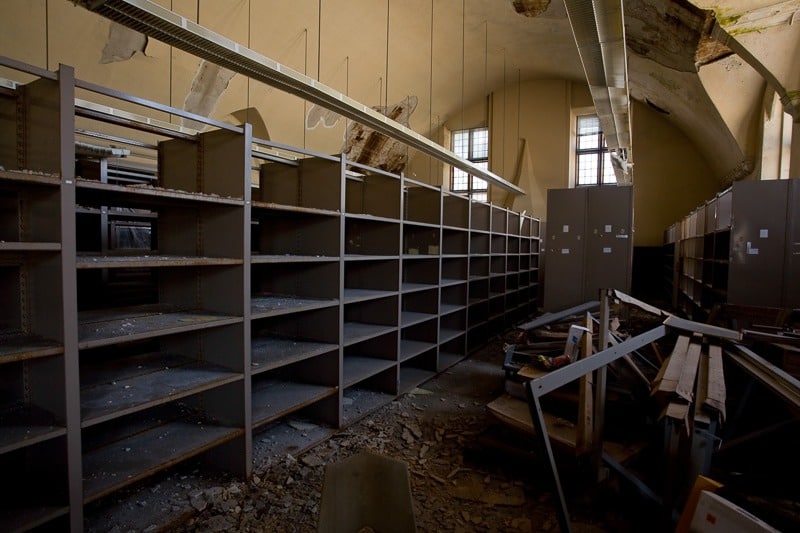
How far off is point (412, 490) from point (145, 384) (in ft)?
5.80

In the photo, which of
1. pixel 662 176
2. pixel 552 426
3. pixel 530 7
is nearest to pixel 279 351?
pixel 552 426

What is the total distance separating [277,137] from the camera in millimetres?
7277

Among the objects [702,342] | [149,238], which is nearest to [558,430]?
[702,342]

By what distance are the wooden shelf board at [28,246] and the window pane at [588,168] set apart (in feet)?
37.1

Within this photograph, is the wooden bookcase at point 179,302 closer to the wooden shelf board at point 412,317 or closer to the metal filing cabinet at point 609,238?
the wooden shelf board at point 412,317

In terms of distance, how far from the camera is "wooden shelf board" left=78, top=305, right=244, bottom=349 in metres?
1.95

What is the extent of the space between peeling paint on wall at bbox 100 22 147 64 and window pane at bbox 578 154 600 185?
32.5 feet

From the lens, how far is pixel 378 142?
9.62 metres

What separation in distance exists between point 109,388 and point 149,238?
4328mm

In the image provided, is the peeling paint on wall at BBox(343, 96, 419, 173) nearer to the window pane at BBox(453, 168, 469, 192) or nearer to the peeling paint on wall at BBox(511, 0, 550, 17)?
→ the window pane at BBox(453, 168, 469, 192)

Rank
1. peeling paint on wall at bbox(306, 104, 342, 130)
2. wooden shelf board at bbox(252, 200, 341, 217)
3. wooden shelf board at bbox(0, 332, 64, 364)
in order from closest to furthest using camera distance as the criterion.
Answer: wooden shelf board at bbox(0, 332, 64, 364)
wooden shelf board at bbox(252, 200, 341, 217)
peeling paint on wall at bbox(306, 104, 342, 130)

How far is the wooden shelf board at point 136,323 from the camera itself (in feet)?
6.39

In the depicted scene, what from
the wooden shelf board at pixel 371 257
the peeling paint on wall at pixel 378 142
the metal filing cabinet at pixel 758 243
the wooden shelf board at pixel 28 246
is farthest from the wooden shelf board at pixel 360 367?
the peeling paint on wall at pixel 378 142

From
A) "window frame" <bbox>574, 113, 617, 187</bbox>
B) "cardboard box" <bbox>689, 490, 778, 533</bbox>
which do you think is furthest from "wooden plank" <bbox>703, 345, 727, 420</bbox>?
"window frame" <bbox>574, 113, 617, 187</bbox>
